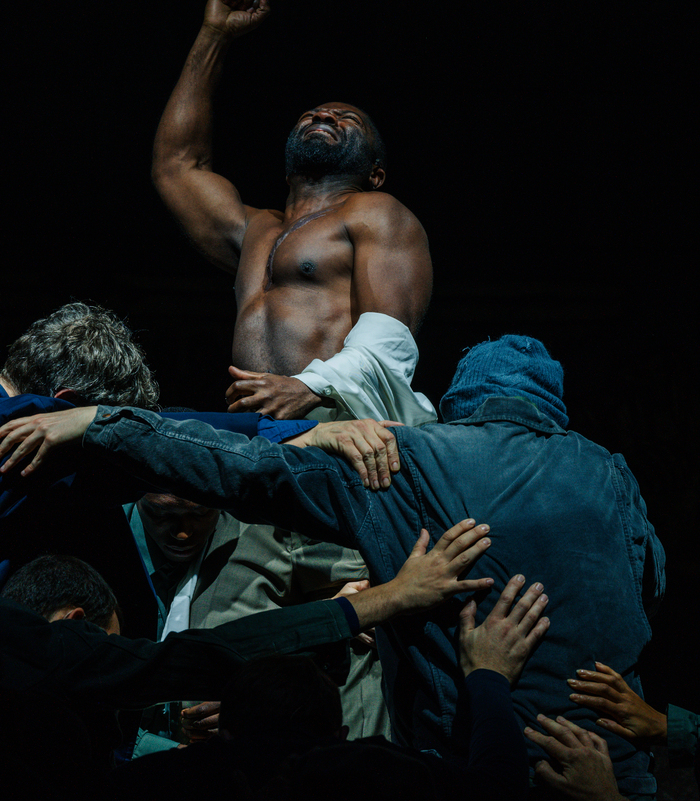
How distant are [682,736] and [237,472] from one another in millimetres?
997

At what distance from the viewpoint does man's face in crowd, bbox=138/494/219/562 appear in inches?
86.0

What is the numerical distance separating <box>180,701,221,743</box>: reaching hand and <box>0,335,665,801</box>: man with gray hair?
0.46 m

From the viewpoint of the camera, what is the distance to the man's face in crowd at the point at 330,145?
9.04ft

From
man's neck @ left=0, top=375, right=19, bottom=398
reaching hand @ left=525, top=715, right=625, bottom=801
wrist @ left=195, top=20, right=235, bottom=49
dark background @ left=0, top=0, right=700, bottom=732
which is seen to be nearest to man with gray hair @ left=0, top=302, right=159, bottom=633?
man's neck @ left=0, top=375, right=19, bottom=398

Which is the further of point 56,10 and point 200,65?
point 56,10

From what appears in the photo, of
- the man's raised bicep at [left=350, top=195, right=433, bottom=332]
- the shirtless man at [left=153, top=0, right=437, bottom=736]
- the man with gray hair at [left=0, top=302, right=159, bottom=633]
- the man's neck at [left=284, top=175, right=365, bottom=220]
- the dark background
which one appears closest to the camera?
the man with gray hair at [left=0, top=302, right=159, bottom=633]

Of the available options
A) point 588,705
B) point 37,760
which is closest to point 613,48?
point 588,705

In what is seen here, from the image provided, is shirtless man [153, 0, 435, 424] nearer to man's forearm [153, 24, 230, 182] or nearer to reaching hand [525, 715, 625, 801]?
man's forearm [153, 24, 230, 182]

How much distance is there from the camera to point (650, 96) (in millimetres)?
3498

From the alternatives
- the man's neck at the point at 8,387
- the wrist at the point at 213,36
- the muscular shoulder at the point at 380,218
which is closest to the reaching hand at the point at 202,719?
the man's neck at the point at 8,387

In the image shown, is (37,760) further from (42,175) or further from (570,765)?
(42,175)

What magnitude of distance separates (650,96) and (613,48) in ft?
1.03

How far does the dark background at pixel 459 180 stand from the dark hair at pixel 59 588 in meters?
2.50

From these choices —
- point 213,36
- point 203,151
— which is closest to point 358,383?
point 203,151
